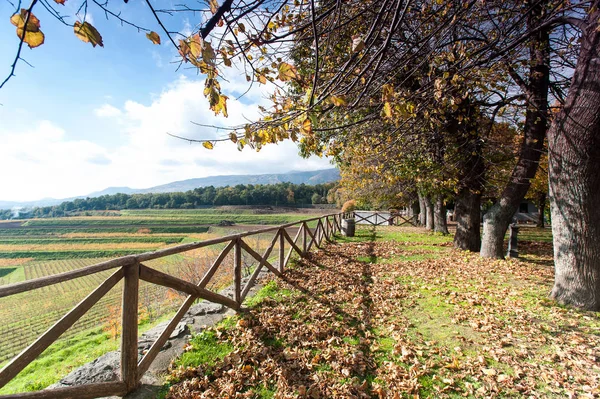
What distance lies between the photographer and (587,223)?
429 cm

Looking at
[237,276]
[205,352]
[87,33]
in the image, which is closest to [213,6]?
[87,33]

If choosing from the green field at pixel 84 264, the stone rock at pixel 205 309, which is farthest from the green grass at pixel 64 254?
the stone rock at pixel 205 309

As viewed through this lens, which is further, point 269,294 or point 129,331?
point 269,294

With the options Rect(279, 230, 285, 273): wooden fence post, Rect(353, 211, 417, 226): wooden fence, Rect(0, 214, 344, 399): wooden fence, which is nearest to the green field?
Rect(0, 214, 344, 399): wooden fence

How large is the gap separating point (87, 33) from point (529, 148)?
8.63 metres

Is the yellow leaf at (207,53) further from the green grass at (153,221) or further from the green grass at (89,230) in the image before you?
the green grass at (153,221)

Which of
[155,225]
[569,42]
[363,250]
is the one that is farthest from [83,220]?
[569,42]

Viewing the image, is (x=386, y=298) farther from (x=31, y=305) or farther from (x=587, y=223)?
(x=31, y=305)

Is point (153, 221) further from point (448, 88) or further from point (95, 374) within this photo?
point (448, 88)

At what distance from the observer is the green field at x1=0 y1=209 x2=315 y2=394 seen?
12314 millimetres

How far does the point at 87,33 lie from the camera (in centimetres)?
151

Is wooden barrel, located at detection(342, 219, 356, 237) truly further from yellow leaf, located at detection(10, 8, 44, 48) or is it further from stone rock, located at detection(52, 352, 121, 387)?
yellow leaf, located at detection(10, 8, 44, 48)

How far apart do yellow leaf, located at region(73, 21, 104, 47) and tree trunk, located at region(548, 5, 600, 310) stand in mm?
6192

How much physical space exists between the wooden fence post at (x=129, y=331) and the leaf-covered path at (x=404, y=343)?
0.43m
